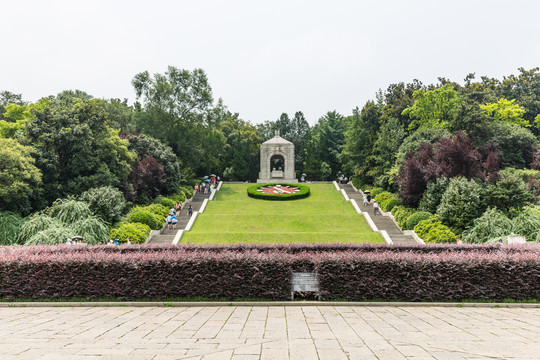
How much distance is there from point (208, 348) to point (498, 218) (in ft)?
61.4

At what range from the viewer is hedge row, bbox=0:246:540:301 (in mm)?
10859

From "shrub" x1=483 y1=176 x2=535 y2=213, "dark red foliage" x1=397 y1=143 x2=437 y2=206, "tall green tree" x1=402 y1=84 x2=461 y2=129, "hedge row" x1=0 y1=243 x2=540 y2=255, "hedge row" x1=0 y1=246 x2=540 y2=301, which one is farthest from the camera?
"tall green tree" x1=402 y1=84 x2=461 y2=129

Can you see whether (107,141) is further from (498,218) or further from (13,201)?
(498,218)

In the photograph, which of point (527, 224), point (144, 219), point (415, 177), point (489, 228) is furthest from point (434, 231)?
point (144, 219)

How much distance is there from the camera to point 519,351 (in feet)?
19.3

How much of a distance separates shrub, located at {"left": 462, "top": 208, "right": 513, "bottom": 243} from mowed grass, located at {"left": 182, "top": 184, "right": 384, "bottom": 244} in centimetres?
498

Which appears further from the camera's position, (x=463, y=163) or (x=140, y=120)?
(x=140, y=120)

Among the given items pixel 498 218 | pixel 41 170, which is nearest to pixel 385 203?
pixel 498 218

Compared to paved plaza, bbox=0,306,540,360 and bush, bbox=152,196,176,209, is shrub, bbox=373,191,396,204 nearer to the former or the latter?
bush, bbox=152,196,176,209

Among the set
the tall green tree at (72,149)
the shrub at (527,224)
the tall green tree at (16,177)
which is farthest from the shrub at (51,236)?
the shrub at (527,224)

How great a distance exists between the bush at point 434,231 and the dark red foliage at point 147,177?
2016 cm

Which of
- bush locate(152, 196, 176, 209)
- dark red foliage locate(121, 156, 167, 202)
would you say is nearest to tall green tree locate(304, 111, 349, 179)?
dark red foliage locate(121, 156, 167, 202)

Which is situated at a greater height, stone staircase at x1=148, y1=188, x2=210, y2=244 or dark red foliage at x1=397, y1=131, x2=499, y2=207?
dark red foliage at x1=397, y1=131, x2=499, y2=207

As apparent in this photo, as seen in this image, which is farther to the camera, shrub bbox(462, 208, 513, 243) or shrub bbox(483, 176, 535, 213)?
shrub bbox(483, 176, 535, 213)
